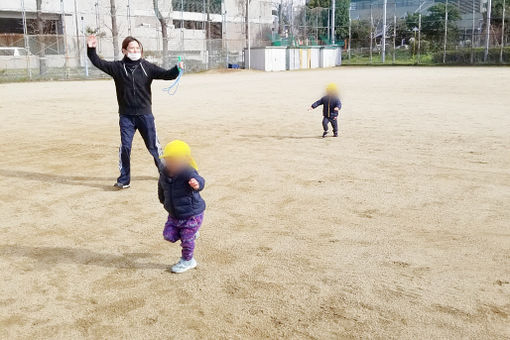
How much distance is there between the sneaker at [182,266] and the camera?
4211 millimetres

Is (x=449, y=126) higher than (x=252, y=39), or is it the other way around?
(x=252, y=39)

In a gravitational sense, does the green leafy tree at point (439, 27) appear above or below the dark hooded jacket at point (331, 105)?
above

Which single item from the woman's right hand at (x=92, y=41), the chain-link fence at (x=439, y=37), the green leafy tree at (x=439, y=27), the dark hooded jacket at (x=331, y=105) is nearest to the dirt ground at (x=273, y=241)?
the dark hooded jacket at (x=331, y=105)

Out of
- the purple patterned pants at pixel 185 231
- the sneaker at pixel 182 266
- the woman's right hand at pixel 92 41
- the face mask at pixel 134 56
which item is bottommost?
the sneaker at pixel 182 266

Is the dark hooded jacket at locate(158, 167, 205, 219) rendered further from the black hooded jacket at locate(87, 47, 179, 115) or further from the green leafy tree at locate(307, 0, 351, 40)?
the green leafy tree at locate(307, 0, 351, 40)

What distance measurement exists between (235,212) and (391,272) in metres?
2.12

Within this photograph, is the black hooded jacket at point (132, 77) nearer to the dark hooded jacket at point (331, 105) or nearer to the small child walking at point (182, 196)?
the small child walking at point (182, 196)

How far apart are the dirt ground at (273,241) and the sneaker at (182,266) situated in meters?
0.08

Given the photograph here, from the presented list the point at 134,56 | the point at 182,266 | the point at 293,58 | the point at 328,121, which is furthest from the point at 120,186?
the point at 293,58

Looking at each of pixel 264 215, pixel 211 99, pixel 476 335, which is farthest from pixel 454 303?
pixel 211 99

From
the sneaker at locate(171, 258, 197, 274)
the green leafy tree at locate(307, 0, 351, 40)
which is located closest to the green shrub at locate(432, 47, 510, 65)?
the green leafy tree at locate(307, 0, 351, 40)

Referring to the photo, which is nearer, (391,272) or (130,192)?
(391,272)

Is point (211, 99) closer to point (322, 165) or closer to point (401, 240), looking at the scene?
point (322, 165)

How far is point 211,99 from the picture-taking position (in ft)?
61.4
